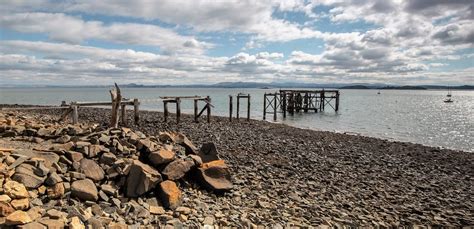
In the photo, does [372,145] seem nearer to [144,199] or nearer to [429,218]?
[429,218]

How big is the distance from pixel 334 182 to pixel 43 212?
8.02 meters

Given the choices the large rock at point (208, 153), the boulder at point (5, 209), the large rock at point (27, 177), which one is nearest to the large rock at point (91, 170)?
the large rock at point (27, 177)

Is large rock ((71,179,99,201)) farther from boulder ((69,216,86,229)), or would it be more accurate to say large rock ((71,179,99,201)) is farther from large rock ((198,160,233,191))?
large rock ((198,160,233,191))

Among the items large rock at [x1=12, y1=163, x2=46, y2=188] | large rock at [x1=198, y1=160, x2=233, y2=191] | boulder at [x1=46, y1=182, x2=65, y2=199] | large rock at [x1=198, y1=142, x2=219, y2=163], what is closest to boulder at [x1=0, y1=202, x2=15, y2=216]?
large rock at [x1=12, y1=163, x2=46, y2=188]

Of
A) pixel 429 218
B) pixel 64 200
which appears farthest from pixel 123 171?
pixel 429 218

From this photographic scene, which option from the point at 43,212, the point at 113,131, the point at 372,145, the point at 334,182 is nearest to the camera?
the point at 43,212

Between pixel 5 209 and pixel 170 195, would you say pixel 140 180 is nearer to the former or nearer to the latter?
pixel 170 195

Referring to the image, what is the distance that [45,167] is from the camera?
665cm

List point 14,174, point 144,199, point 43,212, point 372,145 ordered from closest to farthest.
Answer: point 43,212
point 14,174
point 144,199
point 372,145

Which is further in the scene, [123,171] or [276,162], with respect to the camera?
[276,162]

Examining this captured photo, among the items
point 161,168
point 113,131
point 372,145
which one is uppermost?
point 113,131

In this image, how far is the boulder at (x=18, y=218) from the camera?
16.7 feet

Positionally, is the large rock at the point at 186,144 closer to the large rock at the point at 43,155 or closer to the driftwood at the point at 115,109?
the large rock at the point at 43,155

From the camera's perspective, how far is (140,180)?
23.9ft
